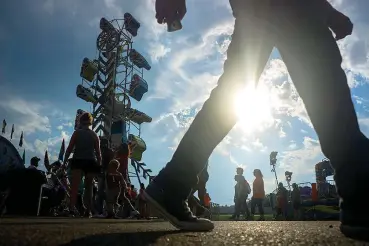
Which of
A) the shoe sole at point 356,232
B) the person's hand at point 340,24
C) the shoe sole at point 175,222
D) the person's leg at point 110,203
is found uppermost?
the person's hand at point 340,24

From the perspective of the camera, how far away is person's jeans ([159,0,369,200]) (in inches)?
62.5

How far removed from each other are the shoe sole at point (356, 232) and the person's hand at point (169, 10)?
4.99ft

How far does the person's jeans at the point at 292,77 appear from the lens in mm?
1587

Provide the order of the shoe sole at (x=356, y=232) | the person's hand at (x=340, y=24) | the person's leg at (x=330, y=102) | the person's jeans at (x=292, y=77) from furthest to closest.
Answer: the person's hand at (x=340, y=24), the person's jeans at (x=292, y=77), the person's leg at (x=330, y=102), the shoe sole at (x=356, y=232)

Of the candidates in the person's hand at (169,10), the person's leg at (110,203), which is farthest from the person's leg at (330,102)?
the person's leg at (110,203)

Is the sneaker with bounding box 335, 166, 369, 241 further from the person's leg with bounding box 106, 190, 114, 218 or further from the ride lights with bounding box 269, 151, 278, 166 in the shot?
the ride lights with bounding box 269, 151, 278, 166

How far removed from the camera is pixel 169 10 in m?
2.07

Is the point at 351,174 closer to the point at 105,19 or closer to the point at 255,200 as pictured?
the point at 255,200

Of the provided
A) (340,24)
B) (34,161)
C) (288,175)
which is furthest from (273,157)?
(340,24)

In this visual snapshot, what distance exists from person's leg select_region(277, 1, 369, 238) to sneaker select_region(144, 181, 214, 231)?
27.8 inches

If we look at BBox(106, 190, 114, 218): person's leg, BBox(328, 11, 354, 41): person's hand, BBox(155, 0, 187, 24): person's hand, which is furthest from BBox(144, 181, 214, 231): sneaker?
BBox(106, 190, 114, 218): person's leg

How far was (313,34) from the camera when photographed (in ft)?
5.59

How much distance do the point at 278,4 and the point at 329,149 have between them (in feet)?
2.70

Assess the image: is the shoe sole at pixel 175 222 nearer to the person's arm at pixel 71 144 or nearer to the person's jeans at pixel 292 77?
the person's jeans at pixel 292 77
